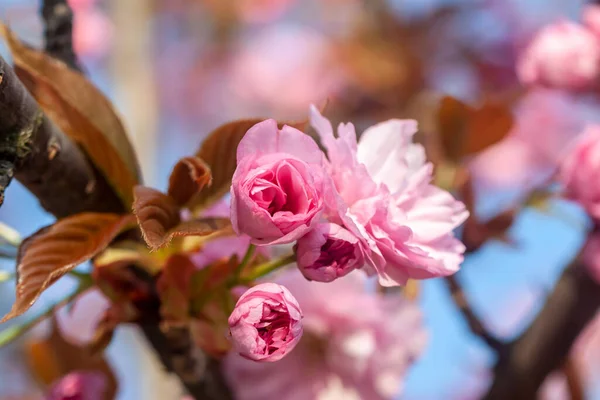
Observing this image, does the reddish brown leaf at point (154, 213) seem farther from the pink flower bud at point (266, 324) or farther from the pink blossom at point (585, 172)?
the pink blossom at point (585, 172)

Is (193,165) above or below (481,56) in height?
above

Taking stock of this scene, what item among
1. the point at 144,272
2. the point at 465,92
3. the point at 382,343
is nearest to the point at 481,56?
the point at 465,92

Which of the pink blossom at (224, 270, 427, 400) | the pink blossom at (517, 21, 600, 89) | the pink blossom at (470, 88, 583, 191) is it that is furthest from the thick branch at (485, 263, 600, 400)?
the pink blossom at (470, 88, 583, 191)

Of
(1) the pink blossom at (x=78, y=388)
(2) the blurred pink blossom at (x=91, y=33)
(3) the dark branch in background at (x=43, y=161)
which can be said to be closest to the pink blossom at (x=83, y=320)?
(1) the pink blossom at (x=78, y=388)

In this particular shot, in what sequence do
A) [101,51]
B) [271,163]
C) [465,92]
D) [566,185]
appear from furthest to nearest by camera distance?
[101,51] → [465,92] → [566,185] → [271,163]

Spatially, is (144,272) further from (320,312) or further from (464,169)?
(464,169)

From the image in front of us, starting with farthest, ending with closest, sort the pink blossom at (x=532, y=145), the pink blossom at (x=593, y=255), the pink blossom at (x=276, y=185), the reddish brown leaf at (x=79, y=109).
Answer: the pink blossom at (x=532, y=145) → the pink blossom at (x=593, y=255) → the reddish brown leaf at (x=79, y=109) → the pink blossom at (x=276, y=185)

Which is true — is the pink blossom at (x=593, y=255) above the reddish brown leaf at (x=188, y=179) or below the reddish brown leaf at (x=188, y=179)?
below
